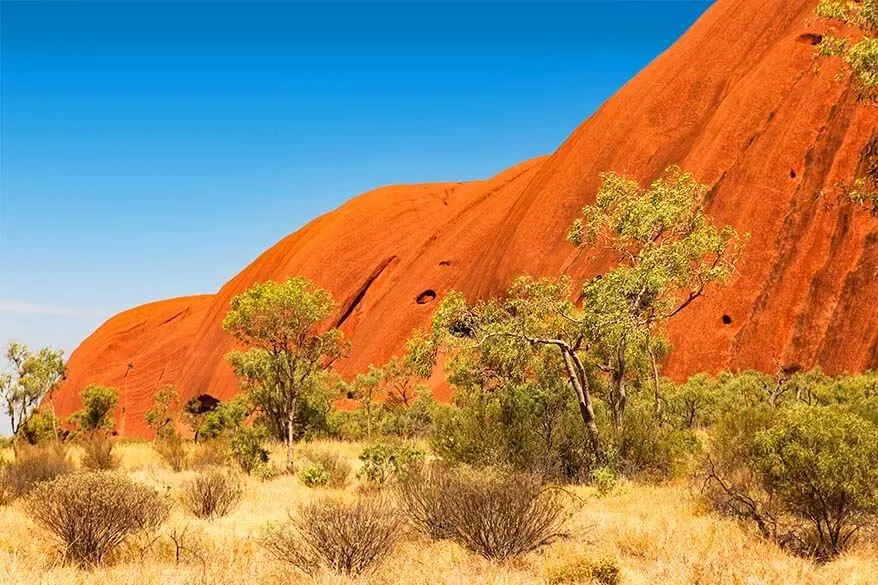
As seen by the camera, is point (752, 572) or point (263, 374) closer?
point (752, 572)

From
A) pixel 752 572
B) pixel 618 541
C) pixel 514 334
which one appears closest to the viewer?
pixel 752 572

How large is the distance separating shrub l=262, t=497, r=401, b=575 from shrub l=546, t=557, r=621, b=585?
2123 mm

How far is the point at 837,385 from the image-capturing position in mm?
25375

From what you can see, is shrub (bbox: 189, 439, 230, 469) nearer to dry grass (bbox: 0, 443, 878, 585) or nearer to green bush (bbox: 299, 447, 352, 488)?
green bush (bbox: 299, 447, 352, 488)

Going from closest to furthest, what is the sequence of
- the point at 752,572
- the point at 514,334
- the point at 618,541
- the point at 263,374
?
the point at 752,572, the point at 618,541, the point at 514,334, the point at 263,374

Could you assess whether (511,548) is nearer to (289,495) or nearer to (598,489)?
(598,489)

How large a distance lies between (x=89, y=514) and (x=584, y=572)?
21.7 ft

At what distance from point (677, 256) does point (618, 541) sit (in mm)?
8433

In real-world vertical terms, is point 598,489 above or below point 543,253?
below

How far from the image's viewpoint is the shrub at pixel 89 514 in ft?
28.8

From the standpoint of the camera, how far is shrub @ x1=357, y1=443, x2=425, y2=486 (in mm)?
15070

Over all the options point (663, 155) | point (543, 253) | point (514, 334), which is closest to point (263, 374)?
point (514, 334)

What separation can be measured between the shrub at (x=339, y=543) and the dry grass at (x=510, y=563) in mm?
216

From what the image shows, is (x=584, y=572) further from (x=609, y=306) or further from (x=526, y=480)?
(x=609, y=306)
